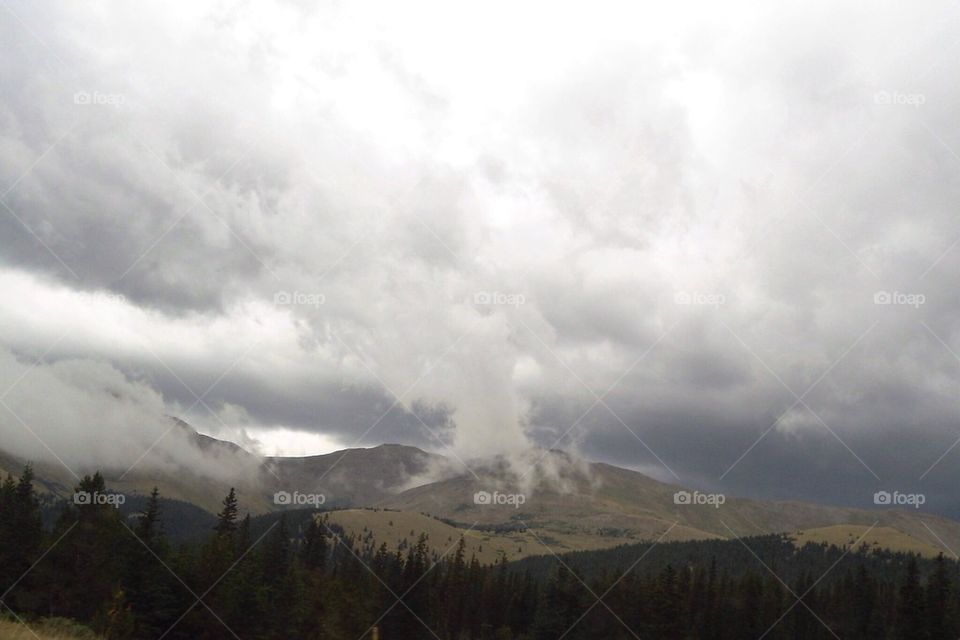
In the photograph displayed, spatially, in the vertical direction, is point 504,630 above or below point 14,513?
below

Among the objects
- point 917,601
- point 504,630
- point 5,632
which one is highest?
point 917,601

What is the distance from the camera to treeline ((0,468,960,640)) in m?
59.2

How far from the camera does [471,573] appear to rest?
485ft

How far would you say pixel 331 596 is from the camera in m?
82.1

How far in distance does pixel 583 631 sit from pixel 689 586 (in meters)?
30.9

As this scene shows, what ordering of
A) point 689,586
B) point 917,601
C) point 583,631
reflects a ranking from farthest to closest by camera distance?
point 689,586
point 583,631
point 917,601

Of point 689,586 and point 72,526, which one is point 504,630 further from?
point 72,526

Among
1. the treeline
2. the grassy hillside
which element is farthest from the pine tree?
the grassy hillside

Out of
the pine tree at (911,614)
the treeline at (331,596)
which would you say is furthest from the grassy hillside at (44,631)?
the pine tree at (911,614)

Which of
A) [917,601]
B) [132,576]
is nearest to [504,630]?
[917,601]

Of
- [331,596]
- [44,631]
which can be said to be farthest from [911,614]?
[44,631]

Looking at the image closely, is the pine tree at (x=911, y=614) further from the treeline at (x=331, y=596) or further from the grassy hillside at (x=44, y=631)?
the grassy hillside at (x=44, y=631)

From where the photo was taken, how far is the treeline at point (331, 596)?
59156 millimetres

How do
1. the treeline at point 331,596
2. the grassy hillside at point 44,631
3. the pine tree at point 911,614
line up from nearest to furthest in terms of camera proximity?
the grassy hillside at point 44,631, the treeline at point 331,596, the pine tree at point 911,614
